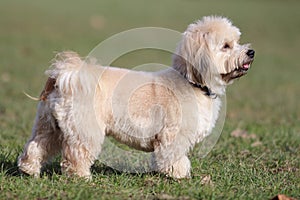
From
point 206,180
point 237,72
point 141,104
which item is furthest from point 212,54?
point 206,180

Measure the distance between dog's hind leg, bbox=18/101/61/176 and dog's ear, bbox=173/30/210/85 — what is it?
4.71 feet

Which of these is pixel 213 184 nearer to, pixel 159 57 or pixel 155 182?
pixel 155 182

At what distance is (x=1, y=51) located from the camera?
16984 millimetres

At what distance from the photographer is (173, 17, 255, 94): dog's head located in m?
5.72

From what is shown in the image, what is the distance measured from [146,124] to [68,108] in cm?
80

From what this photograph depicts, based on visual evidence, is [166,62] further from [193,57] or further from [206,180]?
[206,180]

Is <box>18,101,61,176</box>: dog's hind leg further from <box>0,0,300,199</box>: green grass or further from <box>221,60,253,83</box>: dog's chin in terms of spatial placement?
<box>221,60,253,83</box>: dog's chin

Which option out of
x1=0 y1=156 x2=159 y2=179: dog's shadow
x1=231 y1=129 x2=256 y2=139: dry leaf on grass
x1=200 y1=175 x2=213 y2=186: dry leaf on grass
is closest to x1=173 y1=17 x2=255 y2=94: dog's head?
x1=200 y1=175 x2=213 y2=186: dry leaf on grass

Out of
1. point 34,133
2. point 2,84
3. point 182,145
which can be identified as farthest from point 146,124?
point 2,84

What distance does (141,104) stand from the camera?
5.65 m

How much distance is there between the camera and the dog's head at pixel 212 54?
5.72 meters

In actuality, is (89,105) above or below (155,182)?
above

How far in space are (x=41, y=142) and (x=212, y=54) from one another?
77.4 inches

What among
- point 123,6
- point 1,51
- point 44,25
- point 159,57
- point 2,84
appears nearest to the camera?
point 2,84
